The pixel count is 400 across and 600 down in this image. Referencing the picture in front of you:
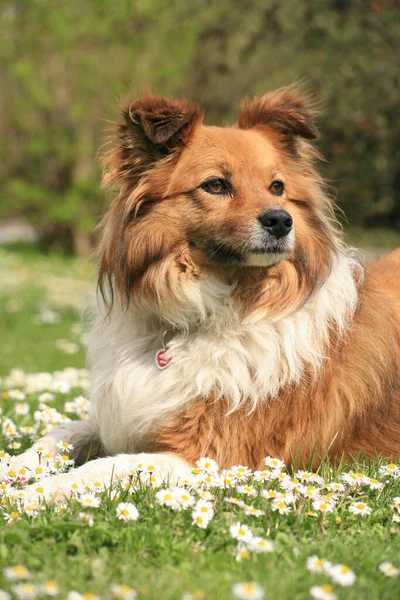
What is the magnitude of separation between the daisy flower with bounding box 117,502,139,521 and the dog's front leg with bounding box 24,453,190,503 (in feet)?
1.10

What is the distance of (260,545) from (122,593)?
66cm

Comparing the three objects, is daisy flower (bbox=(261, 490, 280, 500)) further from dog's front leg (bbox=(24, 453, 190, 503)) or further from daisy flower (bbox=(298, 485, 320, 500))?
dog's front leg (bbox=(24, 453, 190, 503))

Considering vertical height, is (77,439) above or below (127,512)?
below

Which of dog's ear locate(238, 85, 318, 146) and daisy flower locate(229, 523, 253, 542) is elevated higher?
dog's ear locate(238, 85, 318, 146)

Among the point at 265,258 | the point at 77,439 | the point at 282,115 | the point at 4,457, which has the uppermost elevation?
the point at 282,115

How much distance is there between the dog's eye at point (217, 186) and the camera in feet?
13.9

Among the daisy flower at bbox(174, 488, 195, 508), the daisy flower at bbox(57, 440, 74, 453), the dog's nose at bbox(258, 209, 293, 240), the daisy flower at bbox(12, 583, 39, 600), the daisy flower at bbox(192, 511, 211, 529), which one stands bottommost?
the daisy flower at bbox(57, 440, 74, 453)

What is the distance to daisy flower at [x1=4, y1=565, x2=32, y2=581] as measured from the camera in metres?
2.54

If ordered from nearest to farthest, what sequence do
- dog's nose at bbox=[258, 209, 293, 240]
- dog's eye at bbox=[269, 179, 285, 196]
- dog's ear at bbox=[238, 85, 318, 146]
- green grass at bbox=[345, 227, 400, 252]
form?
dog's nose at bbox=[258, 209, 293, 240] → dog's eye at bbox=[269, 179, 285, 196] → dog's ear at bbox=[238, 85, 318, 146] → green grass at bbox=[345, 227, 400, 252]

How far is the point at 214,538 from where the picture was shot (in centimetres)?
309

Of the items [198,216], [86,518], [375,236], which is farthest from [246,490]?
[375,236]

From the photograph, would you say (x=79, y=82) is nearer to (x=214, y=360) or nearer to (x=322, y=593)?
(x=214, y=360)

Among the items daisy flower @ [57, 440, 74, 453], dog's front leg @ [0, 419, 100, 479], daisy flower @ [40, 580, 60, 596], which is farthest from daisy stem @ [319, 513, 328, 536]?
dog's front leg @ [0, 419, 100, 479]

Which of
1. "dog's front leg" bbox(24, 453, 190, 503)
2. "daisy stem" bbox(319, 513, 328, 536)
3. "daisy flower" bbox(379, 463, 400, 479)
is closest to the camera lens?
"daisy stem" bbox(319, 513, 328, 536)
